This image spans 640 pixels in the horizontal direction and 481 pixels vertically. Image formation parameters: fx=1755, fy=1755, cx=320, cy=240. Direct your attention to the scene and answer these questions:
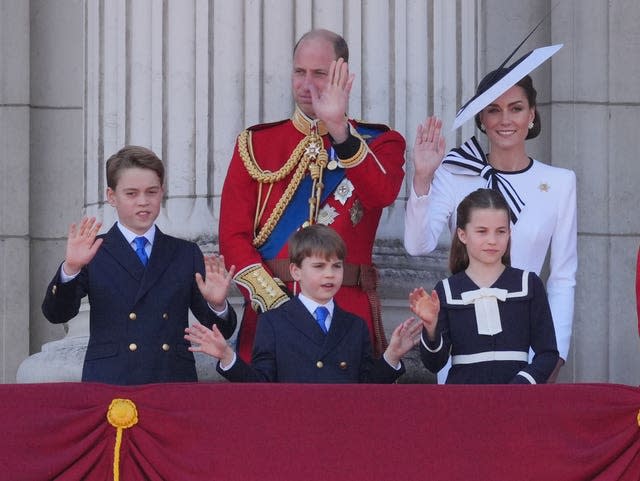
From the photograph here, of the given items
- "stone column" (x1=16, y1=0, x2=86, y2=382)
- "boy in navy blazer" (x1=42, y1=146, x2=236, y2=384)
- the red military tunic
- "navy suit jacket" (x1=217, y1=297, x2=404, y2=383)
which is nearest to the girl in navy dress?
"navy suit jacket" (x1=217, y1=297, x2=404, y2=383)

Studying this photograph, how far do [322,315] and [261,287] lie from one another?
0.34m

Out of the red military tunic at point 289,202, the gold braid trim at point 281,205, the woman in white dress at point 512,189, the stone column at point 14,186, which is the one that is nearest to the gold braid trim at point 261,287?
the red military tunic at point 289,202

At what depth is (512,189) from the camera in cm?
591

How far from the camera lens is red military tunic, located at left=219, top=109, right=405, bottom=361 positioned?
573 cm

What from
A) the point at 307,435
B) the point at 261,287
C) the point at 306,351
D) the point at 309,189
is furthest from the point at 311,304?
the point at 307,435

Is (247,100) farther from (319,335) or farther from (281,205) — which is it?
(319,335)

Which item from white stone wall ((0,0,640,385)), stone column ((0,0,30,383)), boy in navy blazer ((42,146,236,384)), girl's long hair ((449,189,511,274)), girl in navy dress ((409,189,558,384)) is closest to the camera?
girl in navy dress ((409,189,558,384))

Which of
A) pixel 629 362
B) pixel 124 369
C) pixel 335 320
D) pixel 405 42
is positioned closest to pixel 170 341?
pixel 124 369

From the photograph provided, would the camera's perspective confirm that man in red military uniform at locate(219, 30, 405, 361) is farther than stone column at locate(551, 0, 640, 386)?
No

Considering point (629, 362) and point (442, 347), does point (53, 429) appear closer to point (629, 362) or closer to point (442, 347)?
point (442, 347)

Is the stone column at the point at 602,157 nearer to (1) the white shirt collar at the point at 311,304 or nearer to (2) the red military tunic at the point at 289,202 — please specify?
(2) the red military tunic at the point at 289,202

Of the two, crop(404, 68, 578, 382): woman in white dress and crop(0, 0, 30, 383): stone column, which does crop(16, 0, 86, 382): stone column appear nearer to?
crop(0, 0, 30, 383): stone column

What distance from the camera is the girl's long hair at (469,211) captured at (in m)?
5.48

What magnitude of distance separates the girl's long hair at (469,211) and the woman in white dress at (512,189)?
0.24 m
